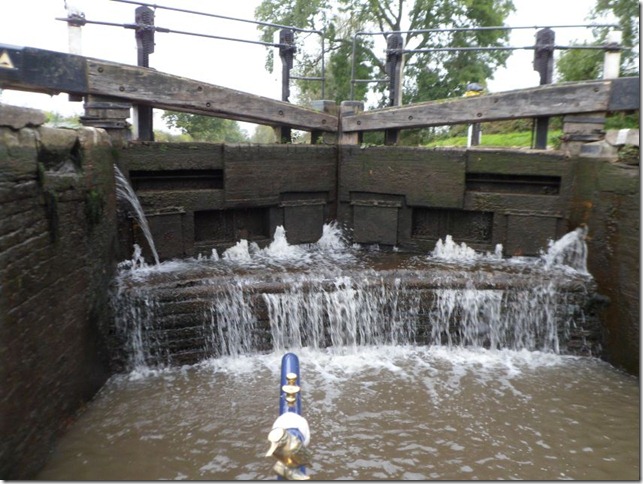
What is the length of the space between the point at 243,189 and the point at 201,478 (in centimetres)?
392

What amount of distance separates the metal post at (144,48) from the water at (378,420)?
9.52 feet

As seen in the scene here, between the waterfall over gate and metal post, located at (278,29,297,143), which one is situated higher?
metal post, located at (278,29,297,143)

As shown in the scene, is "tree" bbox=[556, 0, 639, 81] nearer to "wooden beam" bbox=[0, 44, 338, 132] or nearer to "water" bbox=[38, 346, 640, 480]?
"wooden beam" bbox=[0, 44, 338, 132]

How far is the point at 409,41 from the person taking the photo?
15.6 meters

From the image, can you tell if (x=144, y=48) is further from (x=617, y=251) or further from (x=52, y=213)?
(x=617, y=251)

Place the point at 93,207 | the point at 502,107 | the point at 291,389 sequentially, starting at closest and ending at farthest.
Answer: the point at 291,389 → the point at 93,207 → the point at 502,107

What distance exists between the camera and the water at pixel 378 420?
3.26 metres

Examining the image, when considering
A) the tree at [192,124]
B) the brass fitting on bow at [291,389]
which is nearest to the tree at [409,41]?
the tree at [192,124]

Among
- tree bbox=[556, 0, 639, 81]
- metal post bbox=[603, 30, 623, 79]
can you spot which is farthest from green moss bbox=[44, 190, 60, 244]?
tree bbox=[556, 0, 639, 81]

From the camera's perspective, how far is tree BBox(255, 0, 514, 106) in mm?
15648

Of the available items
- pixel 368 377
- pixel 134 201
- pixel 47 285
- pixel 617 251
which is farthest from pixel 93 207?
pixel 617 251

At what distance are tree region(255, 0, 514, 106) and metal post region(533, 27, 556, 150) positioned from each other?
350 inches

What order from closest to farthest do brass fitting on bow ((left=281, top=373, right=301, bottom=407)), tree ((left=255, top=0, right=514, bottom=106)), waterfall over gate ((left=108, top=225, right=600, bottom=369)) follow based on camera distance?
brass fitting on bow ((left=281, top=373, right=301, bottom=407)) < waterfall over gate ((left=108, top=225, right=600, bottom=369)) < tree ((left=255, top=0, right=514, bottom=106))

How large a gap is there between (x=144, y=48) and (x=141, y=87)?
0.62m
